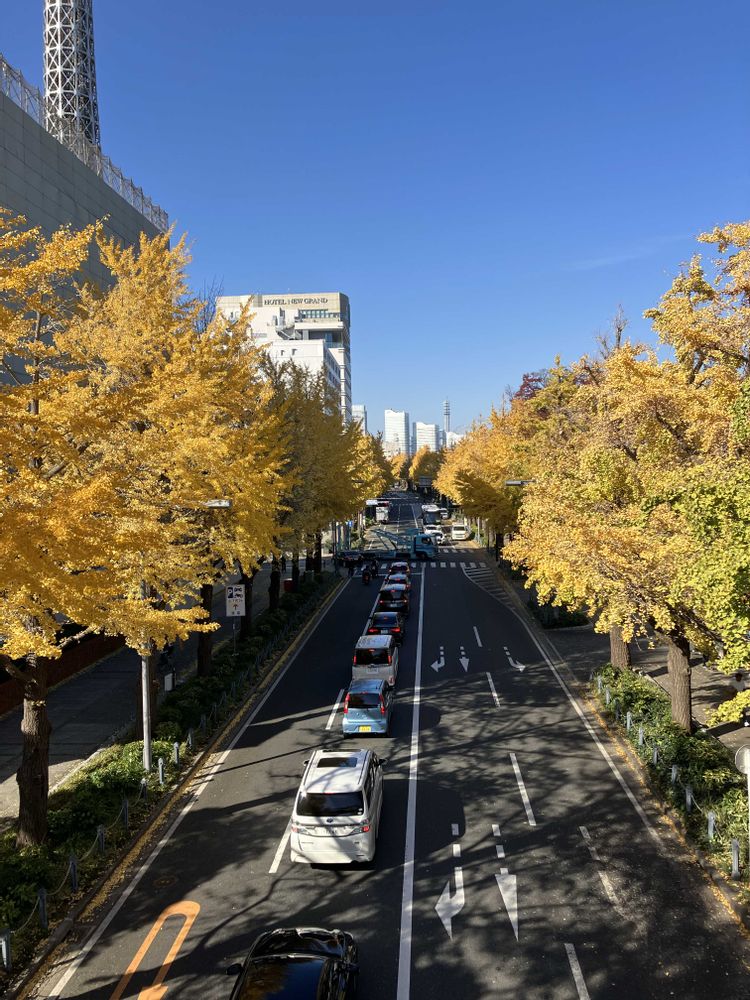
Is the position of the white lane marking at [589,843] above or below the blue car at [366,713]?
below

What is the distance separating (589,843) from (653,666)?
13.7 metres

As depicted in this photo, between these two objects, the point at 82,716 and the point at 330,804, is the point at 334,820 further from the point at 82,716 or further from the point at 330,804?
the point at 82,716

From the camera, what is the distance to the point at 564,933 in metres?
10.4

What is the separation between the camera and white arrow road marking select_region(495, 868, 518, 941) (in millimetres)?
10719

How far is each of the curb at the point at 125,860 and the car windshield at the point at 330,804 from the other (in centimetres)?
350

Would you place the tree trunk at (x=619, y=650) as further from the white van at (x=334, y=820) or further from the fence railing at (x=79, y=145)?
the fence railing at (x=79, y=145)

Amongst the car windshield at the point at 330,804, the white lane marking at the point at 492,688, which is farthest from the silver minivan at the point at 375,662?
the car windshield at the point at 330,804

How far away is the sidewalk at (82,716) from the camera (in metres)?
17.4

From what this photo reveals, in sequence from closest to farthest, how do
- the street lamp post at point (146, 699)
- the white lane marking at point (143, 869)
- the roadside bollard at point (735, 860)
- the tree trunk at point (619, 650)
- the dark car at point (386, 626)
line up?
1. the white lane marking at point (143, 869)
2. the roadside bollard at point (735, 860)
3. the street lamp post at point (146, 699)
4. the tree trunk at point (619, 650)
5. the dark car at point (386, 626)

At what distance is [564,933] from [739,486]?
7147 mm

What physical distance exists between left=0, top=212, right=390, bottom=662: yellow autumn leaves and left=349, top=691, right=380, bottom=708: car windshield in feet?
15.5

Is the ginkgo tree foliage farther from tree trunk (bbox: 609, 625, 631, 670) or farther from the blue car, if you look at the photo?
tree trunk (bbox: 609, 625, 631, 670)

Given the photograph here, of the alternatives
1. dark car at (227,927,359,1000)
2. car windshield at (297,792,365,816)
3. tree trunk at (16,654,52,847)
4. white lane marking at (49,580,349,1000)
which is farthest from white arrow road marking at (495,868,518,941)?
tree trunk at (16,654,52,847)

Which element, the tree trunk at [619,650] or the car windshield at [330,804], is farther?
the tree trunk at [619,650]
